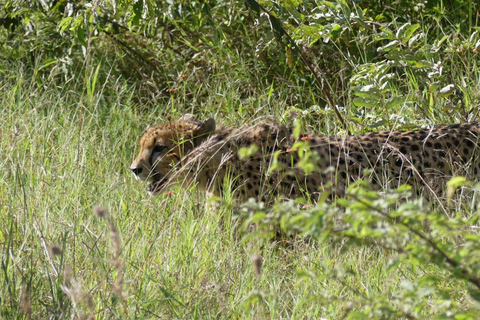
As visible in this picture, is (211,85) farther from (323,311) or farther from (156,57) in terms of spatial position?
(323,311)

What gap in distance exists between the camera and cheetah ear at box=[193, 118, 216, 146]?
4.16 meters

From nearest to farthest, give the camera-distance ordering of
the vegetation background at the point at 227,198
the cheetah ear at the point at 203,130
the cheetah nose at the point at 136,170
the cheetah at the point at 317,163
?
the vegetation background at the point at 227,198 < the cheetah at the point at 317,163 < the cheetah nose at the point at 136,170 < the cheetah ear at the point at 203,130

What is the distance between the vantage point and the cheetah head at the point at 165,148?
13.3ft

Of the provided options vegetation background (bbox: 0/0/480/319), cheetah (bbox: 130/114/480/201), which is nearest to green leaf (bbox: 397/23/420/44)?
vegetation background (bbox: 0/0/480/319)

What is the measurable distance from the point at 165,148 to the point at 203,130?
0.23 metres

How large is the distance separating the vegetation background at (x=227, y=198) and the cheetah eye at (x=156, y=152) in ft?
0.55

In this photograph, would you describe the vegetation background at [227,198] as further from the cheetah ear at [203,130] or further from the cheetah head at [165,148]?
the cheetah ear at [203,130]

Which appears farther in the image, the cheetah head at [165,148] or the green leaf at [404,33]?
the green leaf at [404,33]

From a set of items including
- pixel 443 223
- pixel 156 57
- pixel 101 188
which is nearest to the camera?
pixel 443 223

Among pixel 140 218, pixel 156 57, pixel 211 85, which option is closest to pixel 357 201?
pixel 140 218

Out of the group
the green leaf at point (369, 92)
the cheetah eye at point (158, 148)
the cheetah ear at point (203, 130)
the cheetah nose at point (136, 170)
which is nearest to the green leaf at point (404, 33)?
the green leaf at point (369, 92)

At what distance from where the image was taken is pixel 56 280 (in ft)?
8.57

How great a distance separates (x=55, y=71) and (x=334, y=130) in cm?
221

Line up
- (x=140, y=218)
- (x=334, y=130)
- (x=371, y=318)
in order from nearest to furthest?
(x=371, y=318)
(x=140, y=218)
(x=334, y=130)
